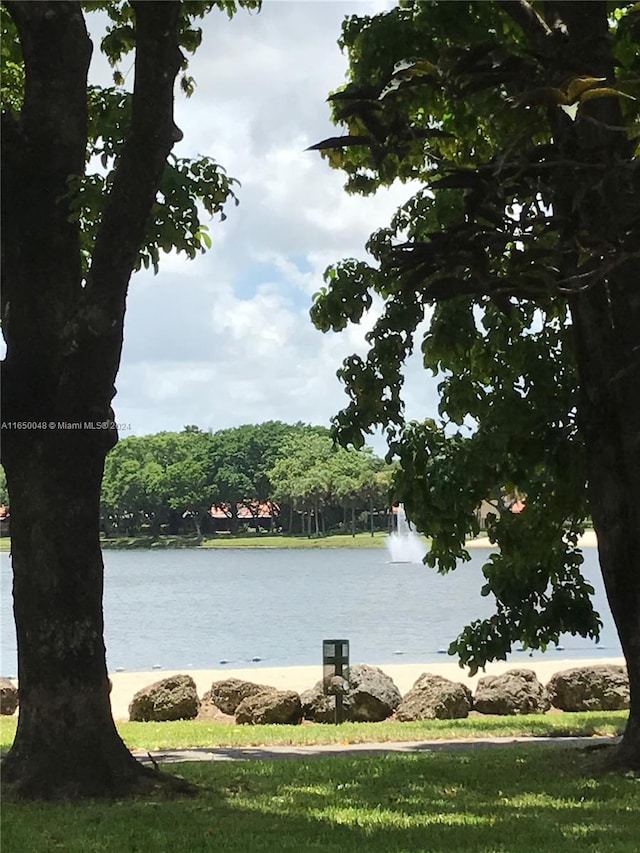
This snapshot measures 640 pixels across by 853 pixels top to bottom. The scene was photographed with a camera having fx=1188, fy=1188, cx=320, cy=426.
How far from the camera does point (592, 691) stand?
15.7 meters

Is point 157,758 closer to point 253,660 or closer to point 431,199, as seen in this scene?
point 431,199

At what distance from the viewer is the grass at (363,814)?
6.29 metres

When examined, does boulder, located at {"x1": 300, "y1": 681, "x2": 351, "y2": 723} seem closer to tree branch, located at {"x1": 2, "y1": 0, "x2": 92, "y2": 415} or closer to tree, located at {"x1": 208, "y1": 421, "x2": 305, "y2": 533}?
tree branch, located at {"x1": 2, "y1": 0, "x2": 92, "y2": 415}

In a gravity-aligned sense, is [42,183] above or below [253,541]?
above


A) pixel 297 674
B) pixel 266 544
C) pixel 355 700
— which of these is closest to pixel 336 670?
pixel 355 700

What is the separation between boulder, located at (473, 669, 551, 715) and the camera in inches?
610

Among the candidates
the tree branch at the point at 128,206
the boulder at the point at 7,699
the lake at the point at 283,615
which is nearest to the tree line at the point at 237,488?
the lake at the point at 283,615

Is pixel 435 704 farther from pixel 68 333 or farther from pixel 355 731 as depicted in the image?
pixel 68 333

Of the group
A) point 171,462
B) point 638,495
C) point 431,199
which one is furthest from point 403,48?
point 171,462

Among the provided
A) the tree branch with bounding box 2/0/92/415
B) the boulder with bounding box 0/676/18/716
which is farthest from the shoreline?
the tree branch with bounding box 2/0/92/415

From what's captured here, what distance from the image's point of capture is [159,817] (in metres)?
7.01

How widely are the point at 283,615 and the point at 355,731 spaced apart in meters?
24.5

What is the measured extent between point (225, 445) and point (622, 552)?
94003mm

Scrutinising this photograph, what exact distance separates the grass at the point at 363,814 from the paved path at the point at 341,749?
4.09ft
